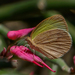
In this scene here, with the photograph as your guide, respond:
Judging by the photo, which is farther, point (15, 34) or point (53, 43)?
point (53, 43)

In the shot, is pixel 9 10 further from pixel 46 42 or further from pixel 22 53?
pixel 22 53

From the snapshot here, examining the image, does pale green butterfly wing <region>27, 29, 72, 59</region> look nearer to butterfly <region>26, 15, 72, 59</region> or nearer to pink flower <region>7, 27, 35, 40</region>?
butterfly <region>26, 15, 72, 59</region>

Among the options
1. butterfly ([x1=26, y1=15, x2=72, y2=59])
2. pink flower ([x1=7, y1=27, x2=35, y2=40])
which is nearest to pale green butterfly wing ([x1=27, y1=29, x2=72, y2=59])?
butterfly ([x1=26, y1=15, x2=72, y2=59])

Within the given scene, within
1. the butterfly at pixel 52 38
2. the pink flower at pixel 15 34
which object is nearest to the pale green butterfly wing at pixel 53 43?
the butterfly at pixel 52 38

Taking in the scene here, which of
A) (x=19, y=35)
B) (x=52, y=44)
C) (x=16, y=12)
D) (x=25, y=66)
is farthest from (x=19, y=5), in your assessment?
(x=25, y=66)

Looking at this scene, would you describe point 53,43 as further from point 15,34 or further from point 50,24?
point 15,34

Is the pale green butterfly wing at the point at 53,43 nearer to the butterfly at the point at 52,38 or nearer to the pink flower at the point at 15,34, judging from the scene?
the butterfly at the point at 52,38

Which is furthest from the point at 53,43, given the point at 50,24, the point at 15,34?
the point at 15,34
